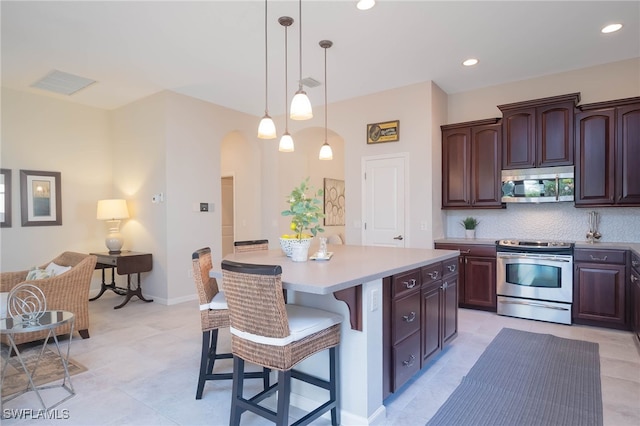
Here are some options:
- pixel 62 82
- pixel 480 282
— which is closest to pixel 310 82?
pixel 62 82

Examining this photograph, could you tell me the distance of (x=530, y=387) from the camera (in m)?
2.50

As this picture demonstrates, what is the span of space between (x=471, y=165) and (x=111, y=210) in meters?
5.13

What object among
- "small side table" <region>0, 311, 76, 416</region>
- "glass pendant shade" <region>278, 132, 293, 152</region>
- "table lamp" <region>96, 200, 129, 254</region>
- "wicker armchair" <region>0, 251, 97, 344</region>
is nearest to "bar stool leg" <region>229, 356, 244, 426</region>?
"small side table" <region>0, 311, 76, 416</region>

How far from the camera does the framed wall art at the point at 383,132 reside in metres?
4.77

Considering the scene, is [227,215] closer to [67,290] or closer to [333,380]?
[67,290]

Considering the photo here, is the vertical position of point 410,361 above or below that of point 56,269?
below

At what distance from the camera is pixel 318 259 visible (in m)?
2.49

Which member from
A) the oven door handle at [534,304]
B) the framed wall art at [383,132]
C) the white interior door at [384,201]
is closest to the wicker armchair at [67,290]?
the white interior door at [384,201]

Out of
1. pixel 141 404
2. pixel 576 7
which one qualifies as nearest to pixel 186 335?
pixel 141 404

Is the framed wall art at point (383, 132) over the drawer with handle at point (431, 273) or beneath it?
over

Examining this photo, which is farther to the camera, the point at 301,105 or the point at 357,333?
the point at 301,105

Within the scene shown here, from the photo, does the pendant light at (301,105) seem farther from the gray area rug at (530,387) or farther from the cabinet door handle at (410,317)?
the gray area rug at (530,387)

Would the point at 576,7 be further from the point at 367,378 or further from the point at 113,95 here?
the point at 113,95

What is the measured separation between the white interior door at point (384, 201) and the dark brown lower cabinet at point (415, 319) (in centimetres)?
165
